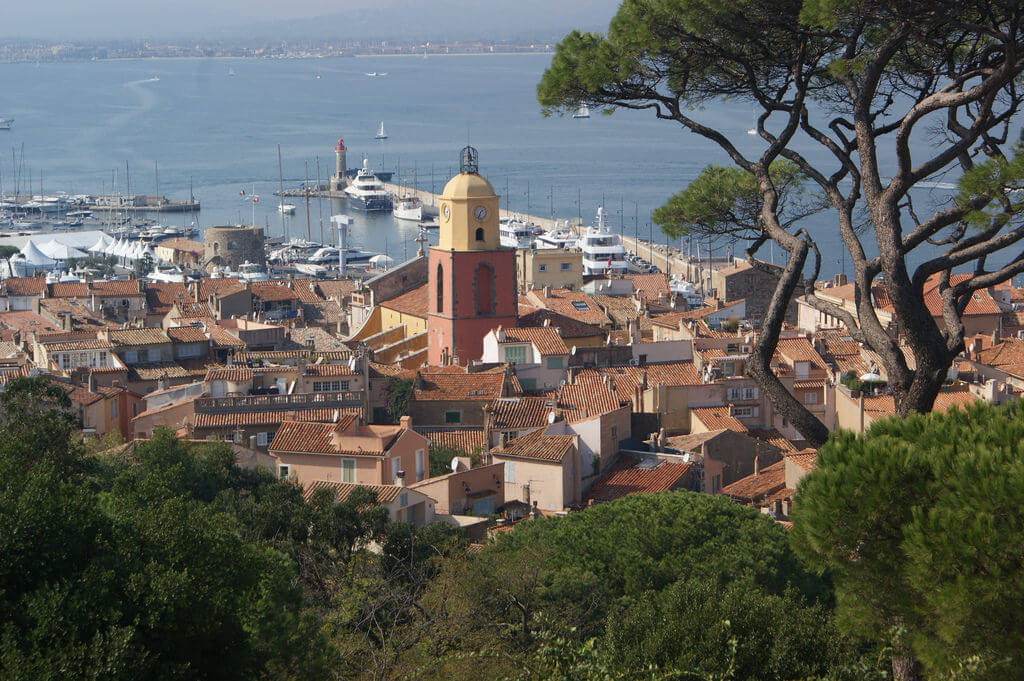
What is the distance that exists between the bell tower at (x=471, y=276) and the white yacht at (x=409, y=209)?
2277 inches

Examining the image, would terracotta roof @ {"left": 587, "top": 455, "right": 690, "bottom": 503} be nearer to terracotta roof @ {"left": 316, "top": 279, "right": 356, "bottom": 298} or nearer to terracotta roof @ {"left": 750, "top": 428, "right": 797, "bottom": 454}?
terracotta roof @ {"left": 750, "top": 428, "right": 797, "bottom": 454}

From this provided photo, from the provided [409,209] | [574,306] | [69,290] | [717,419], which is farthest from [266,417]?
[409,209]

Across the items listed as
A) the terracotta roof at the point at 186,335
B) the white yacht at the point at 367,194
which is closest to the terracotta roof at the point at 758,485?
the terracotta roof at the point at 186,335

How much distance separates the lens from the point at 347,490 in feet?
51.8

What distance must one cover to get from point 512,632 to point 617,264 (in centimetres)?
4329

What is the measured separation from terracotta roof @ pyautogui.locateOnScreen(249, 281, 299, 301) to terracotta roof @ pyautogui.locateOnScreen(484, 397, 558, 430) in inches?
721

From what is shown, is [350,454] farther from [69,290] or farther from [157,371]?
[69,290]

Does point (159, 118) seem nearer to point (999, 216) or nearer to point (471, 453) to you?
point (471, 453)

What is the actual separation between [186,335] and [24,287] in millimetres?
13390

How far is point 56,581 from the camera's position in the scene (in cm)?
605

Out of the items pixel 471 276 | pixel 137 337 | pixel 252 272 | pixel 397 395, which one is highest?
pixel 471 276

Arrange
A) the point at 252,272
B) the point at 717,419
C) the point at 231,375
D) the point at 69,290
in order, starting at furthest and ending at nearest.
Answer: the point at 252,272
the point at 69,290
the point at 231,375
the point at 717,419

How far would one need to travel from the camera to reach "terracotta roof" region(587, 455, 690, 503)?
56.3ft

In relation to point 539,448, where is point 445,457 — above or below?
below
